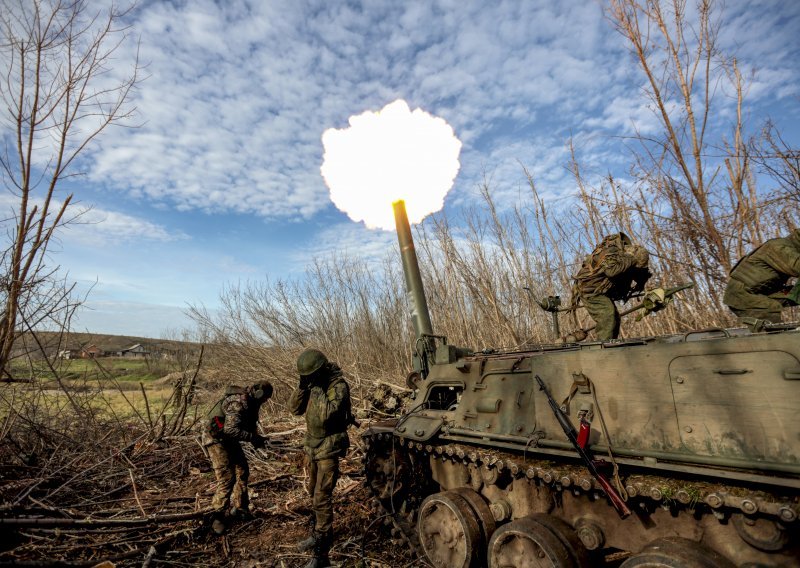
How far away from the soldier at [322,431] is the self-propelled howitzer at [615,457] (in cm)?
66

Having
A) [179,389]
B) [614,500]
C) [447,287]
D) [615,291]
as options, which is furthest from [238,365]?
[614,500]

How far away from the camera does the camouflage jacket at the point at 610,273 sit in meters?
5.02

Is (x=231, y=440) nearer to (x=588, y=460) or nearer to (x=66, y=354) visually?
(x=66, y=354)

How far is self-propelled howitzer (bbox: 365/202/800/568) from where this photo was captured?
2688 millimetres

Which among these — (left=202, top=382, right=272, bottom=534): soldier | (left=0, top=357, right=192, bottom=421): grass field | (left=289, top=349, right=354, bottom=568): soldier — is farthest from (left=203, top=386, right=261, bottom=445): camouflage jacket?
(left=0, top=357, right=192, bottom=421): grass field

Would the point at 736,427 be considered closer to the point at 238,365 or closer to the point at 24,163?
the point at 24,163

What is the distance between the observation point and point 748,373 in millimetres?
2807

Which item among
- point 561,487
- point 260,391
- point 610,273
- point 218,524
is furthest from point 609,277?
point 218,524

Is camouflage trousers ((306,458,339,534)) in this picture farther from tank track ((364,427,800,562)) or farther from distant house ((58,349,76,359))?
distant house ((58,349,76,359))

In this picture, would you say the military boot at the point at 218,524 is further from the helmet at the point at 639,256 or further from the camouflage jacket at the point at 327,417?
the helmet at the point at 639,256

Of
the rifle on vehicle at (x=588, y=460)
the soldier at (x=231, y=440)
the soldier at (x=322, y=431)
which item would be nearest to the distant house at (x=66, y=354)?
the soldier at (x=231, y=440)

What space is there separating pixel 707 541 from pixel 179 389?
912 cm

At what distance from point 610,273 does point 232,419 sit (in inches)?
186

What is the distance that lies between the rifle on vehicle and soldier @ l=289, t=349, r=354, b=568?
2310 millimetres
